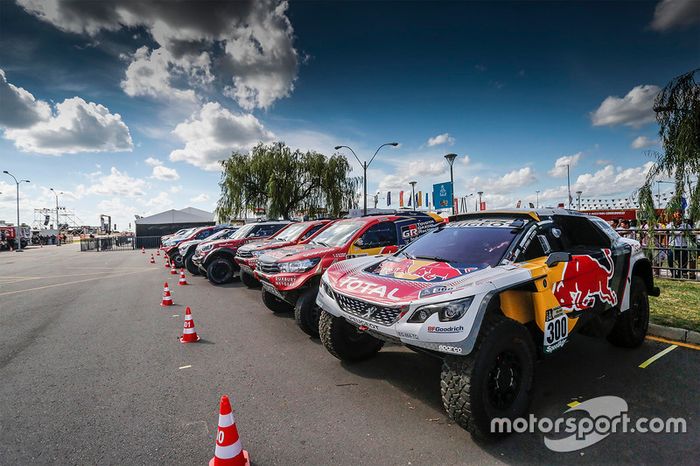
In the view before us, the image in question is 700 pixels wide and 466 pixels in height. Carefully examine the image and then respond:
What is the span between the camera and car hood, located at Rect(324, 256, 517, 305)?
3.06m

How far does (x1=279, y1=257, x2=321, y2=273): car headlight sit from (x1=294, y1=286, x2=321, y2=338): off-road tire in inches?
15.4

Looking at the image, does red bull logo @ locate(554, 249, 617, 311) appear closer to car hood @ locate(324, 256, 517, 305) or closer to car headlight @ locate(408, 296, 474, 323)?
car hood @ locate(324, 256, 517, 305)

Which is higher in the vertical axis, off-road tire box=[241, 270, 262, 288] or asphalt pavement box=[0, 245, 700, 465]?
off-road tire box=[241, 270, 262, 288]

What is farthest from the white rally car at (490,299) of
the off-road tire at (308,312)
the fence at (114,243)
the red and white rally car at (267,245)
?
the fence at (114,243)

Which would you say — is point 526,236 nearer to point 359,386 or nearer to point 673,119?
point 359,386

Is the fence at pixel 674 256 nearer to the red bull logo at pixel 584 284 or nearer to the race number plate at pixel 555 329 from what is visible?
the red bull logo at pixel 584 284

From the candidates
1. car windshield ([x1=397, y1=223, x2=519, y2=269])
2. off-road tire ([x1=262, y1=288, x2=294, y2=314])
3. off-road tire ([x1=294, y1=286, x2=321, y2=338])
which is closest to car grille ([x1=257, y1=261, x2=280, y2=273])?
off-road tire ([x1=294, y1=286, x2=321, y2=338])

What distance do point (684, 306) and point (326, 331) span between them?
261 inches

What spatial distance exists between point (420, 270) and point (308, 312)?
2.37 metres

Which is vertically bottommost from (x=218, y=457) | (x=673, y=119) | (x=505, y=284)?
(x=218, y=457)

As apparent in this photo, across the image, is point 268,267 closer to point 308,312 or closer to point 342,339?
point 308,312

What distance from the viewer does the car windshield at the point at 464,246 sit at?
362cm

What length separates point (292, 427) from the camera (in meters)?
3.15

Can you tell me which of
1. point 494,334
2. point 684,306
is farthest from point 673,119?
point 494,334
